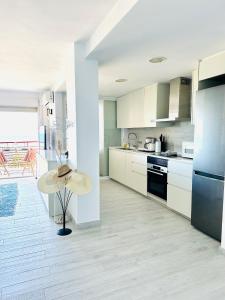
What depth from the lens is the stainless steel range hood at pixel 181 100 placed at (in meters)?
3.56

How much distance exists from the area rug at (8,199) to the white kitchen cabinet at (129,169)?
233 centimetres

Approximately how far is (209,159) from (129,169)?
2284mm

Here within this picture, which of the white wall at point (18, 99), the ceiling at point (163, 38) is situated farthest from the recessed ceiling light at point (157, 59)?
the white wall at point (18, 99)

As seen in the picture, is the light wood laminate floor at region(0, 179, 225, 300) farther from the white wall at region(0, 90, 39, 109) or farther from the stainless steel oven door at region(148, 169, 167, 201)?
the white wall at region(0, 90, 39, 109)

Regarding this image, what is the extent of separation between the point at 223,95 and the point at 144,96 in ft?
7.35

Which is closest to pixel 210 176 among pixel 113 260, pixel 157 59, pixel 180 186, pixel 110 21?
pixel 180 186

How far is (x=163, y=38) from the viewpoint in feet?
6.98

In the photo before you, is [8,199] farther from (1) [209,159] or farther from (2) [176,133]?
(1) [209,159]

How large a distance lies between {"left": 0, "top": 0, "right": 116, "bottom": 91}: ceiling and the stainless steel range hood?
6.07 ft

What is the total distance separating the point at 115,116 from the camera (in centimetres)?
584

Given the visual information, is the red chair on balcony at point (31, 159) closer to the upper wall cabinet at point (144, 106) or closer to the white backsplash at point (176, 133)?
the upper wall cabinet at point (144, 106)

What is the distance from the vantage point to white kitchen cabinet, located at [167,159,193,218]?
118 inches

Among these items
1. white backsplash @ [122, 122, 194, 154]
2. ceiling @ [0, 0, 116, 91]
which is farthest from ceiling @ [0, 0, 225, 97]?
white backsplash @ [122, 122, 194, 154]

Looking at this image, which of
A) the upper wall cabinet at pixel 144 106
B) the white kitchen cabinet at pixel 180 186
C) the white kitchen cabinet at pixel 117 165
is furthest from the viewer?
the white kitchen cabinet at pixel 117 165
